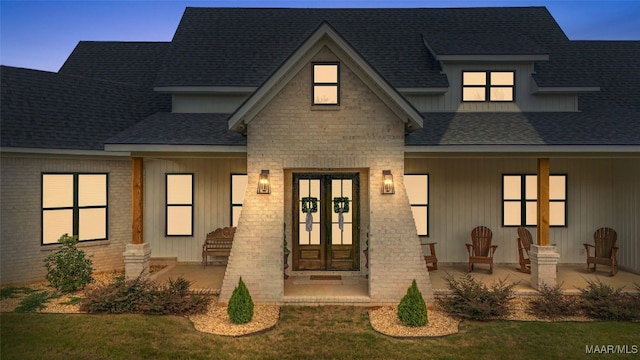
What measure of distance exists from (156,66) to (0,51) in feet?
18.5

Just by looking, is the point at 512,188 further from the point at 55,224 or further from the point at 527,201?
the point at 55,224

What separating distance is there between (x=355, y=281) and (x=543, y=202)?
5420 mm

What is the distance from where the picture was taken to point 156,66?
632 inches

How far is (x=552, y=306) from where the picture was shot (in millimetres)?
8289

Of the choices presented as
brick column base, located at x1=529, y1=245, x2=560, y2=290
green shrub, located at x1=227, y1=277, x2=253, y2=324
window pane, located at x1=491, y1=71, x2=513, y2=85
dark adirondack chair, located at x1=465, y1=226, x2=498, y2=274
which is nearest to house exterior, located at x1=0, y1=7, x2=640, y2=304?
window pane, located at x1=491, y1=71, x2=513, y2=85

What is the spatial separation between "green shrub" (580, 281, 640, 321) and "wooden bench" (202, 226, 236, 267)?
955 cm

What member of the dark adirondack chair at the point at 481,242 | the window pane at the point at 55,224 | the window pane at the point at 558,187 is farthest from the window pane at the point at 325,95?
the window pane at the point at 55,224

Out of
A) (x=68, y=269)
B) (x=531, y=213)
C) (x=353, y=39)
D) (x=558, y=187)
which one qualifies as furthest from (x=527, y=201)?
(x=68, y=269)

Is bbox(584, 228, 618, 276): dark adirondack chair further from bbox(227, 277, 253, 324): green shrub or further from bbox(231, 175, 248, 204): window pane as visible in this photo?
bbox(231, 175, 248, 204): window pane

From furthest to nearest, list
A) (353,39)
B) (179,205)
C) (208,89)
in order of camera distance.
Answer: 1. (353,39)
2. (179,205)
3. (208,89)

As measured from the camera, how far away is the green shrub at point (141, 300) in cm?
830

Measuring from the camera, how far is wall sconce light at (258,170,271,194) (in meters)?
8.87

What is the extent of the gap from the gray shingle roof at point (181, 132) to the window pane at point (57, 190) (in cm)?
275

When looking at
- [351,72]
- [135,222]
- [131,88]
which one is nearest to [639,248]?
[351,72]
